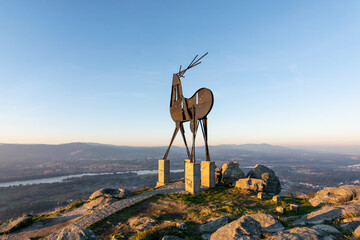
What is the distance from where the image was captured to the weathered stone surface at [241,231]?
6.67 metres

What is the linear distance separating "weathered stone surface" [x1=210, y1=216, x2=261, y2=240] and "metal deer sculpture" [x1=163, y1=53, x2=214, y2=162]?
1315cm

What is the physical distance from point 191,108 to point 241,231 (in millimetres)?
17157

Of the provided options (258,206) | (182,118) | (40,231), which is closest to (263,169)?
(258,206)

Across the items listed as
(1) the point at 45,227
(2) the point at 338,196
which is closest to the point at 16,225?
(1) the point at 45,227

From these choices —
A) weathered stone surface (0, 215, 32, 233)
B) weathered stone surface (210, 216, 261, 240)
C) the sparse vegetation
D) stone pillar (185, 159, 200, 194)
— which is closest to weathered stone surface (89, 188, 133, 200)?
the sparse vegetation

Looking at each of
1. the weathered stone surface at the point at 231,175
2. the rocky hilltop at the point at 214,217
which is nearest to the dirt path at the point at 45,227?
the rocky hilltop at the point at 214,217

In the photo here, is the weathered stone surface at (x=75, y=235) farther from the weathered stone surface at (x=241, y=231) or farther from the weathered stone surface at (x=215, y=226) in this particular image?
the weathered stone surface at (x=215, y=226)

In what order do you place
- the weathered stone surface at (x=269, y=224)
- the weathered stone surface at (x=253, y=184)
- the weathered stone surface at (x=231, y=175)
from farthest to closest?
the weathered stone surface at (x=231, y=175) → the weathered stone surface at (x=253, y=184) → the weathered stone surface at (x=269, y=224)

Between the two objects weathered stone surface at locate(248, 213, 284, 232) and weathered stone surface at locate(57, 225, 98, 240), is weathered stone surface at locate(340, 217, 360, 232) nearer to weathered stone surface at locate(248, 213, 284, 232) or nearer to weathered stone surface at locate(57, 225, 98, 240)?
weathered stone surface at locate(248, 213, 284, 232)

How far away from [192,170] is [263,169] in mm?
10718

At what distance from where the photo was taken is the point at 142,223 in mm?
11672

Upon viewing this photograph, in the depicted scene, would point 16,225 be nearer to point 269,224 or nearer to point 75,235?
point 75,235

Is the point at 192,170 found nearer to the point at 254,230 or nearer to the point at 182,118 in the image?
the point at 182,118

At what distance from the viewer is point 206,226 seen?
33.6 feet
